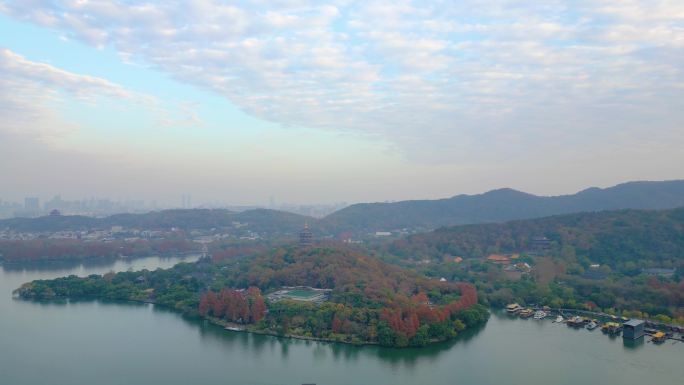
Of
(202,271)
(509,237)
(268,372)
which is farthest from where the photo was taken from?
(509,237)

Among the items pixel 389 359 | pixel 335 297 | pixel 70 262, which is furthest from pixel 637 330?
pixel 70 262

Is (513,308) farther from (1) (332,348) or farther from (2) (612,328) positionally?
(1) (332,348)

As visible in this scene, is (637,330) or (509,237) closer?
(637,330)

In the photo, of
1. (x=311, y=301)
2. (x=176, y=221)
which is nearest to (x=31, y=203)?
(x=176, y=221)

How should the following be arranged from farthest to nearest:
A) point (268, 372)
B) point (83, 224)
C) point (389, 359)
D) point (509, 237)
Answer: point (83, 224) < point (509, 237) < point (389, 359) < point (268, 372)

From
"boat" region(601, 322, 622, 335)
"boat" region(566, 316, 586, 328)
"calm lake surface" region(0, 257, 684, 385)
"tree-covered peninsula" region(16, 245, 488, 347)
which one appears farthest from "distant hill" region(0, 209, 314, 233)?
"boat" region(601, 322, 622, 335)

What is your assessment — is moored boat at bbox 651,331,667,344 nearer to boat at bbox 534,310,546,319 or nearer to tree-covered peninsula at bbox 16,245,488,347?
boat at bbox 534,310,546,319

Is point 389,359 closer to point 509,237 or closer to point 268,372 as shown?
point 268,372
